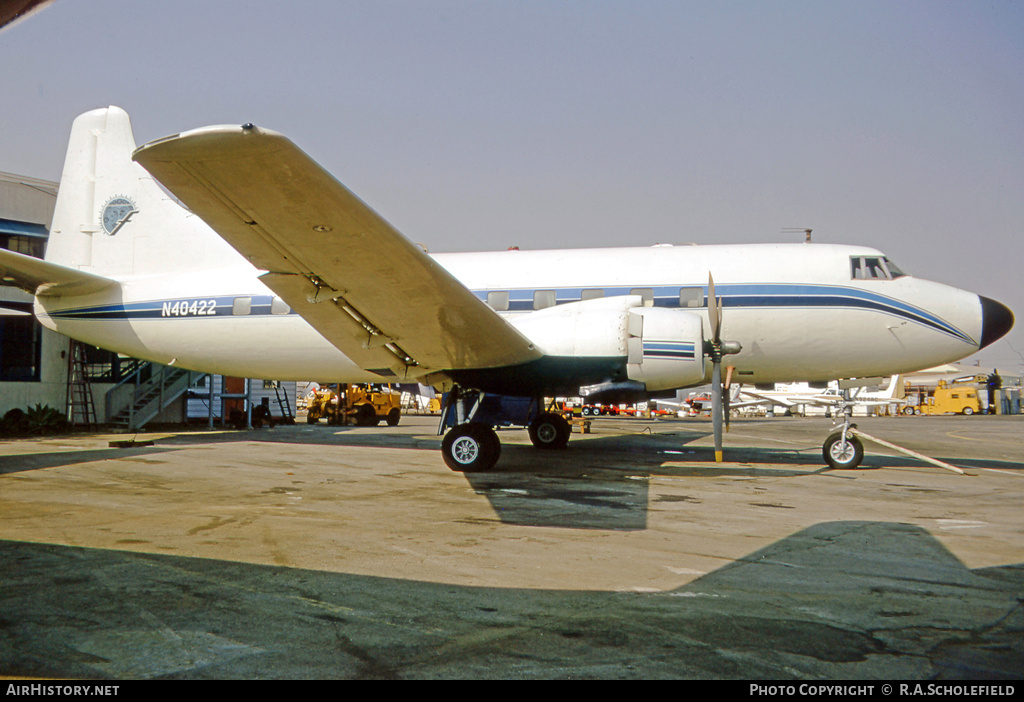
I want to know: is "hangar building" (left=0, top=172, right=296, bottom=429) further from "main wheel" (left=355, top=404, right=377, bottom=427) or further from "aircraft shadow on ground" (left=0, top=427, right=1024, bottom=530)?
"main wheel" (left=355, top=404, right=377, bottom=427)

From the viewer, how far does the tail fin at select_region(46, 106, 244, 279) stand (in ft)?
50.6

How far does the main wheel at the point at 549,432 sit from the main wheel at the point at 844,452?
5700 millimetres

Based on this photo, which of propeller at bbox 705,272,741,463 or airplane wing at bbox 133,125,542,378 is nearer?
airplane wing at bbox 133,125,542,378

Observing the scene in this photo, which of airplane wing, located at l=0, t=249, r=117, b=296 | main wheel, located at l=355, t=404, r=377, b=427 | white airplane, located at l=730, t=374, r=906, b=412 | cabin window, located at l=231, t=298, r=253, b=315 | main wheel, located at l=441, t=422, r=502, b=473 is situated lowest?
main wheel, located at l=355, t=404, r=377, b=427

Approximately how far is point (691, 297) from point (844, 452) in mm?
4275

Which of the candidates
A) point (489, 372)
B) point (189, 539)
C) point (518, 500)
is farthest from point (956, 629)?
point (489, 372)

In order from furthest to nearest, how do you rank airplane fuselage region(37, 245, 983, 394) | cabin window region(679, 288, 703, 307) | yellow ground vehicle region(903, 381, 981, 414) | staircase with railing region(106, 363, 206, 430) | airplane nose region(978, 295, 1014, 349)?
1. yellow ground vehicle region(903, 381, 981, 414)
2. staircase with railing region(106, 363, 206, 430)
3. cabin window region(679, 288, 703, 307)
4. airplane fuselage region(37, 245, 983, 394)
5. airplane nose region(978, 295, 1014, 349)

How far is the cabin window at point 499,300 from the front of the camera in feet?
44.1

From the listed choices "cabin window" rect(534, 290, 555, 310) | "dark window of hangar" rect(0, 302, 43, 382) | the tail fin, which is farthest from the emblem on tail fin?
"cabin window" rect(534, 290, 555, 310)

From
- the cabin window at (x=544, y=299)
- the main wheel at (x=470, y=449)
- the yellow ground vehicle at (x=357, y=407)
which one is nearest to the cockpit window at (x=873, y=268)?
the cabin window at (x=544, y=299)

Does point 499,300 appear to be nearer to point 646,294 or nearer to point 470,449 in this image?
point 646,294

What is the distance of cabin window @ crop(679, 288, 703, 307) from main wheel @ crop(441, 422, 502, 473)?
185 inches

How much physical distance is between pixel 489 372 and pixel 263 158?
18.9ft
